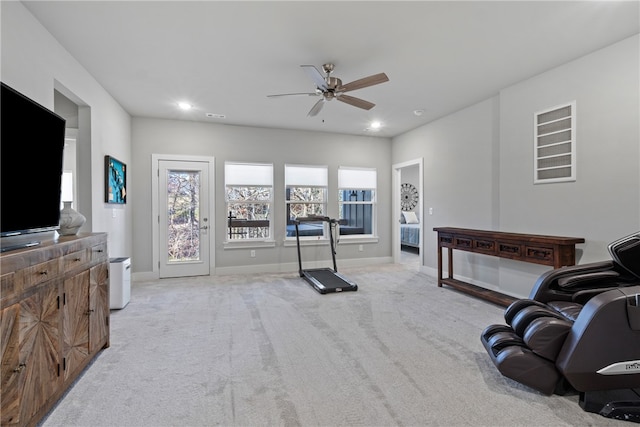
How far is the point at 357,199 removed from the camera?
6.84 m

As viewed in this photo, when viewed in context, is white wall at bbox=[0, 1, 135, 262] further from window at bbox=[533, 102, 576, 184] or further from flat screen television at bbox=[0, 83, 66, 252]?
window at bbox=[533, 102, 576, 184]

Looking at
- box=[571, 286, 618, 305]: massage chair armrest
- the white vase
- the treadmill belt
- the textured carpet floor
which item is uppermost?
the white vase

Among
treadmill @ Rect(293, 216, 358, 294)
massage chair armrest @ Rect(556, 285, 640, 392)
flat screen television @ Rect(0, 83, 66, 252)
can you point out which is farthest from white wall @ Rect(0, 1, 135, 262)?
massage chair armrest @ Rect(556, 285, 640, 392)

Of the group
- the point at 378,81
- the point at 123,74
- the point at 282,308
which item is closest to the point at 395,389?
the point at 282,308

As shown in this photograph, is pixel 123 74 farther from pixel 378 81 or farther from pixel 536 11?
pixel 536 11

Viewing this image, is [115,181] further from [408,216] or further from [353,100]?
[408,216]

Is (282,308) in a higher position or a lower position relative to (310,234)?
lower

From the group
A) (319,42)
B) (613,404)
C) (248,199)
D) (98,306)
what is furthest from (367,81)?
(248,199)

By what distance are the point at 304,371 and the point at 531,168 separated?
11.7 ft

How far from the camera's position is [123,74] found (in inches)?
143

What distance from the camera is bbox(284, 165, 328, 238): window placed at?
6254 mm

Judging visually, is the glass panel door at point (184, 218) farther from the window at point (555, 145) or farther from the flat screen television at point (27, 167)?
the window at point (555, 145)

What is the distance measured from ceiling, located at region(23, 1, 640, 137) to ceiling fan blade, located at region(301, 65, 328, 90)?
0.90 feet

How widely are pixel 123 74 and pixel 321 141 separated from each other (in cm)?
362
